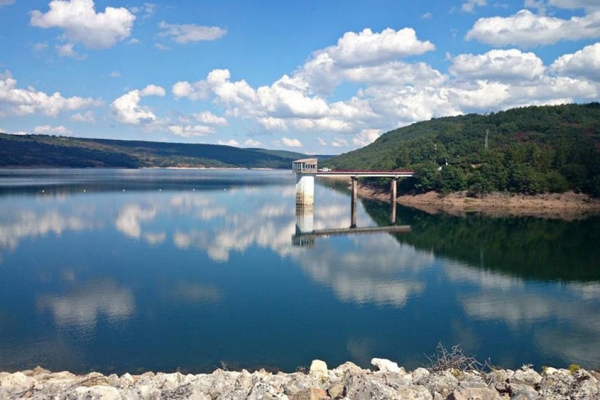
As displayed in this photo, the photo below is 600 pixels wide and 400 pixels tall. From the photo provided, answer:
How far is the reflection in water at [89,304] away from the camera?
2338 centimetres

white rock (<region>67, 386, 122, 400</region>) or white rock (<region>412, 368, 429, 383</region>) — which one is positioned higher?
white rock (<region>67, 386, 122, 400</region>)

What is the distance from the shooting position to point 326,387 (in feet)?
44.3

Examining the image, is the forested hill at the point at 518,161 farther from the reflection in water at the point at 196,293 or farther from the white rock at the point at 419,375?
the white rock at the point at 419,375

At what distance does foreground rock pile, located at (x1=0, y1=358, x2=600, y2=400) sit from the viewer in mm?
12172

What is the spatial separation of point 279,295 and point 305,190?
44293 mm

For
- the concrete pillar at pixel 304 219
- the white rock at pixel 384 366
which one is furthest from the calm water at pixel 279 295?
the white rock at pixel 384 366

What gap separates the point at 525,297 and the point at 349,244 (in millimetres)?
19156

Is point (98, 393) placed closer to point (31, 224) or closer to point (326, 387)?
point (326, 387)

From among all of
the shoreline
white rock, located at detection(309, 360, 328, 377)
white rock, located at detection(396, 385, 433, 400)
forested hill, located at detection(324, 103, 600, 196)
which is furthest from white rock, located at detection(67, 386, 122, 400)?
forested hill, located at detection(324, 103, 600, 196)

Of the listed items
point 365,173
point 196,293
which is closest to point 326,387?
point 196,293

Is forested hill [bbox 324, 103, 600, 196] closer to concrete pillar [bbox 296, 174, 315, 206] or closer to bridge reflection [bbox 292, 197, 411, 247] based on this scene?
bridge reflection [bbox 292, 197, 411, 247]

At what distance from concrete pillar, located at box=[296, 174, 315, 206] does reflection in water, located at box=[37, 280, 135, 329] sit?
44020 mm

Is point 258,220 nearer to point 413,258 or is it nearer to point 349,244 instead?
point 349,244

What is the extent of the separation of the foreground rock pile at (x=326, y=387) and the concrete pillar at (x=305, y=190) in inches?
2218
